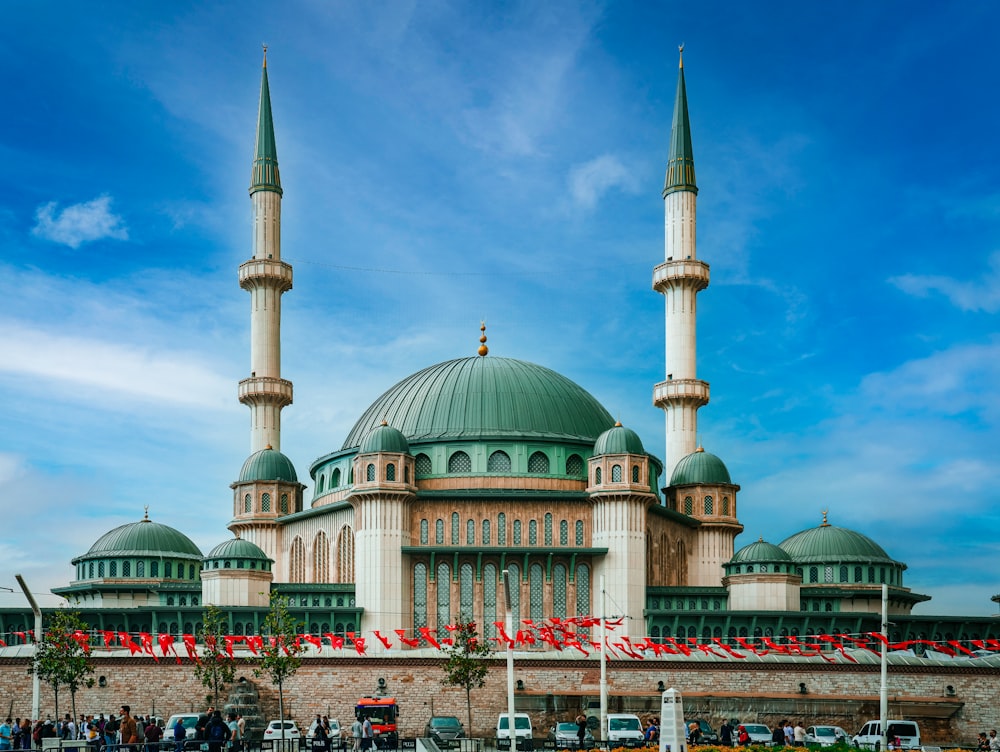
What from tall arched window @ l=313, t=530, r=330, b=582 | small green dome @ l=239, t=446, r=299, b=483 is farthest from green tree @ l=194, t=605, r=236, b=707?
small green dome @ l=239, t=446, r=299, b=483

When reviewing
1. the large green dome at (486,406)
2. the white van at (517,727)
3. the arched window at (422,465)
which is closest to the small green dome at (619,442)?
the large green dome at (486,406)

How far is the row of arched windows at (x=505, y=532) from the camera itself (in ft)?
247

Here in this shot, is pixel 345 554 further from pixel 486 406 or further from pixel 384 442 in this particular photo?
pixel 486 406

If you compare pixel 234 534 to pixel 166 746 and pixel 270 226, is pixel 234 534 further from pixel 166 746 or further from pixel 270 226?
pixel 166 746

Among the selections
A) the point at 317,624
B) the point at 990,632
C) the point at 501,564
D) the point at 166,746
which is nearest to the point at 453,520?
the point at 501,564

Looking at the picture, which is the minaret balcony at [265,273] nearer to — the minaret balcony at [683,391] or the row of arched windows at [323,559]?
the row of arched windows at [323,559]

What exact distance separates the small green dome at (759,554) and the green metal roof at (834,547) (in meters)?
14.6

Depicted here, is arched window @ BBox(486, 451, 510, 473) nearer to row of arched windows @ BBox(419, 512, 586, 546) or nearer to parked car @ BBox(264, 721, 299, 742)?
row of arched windows @ BBox(419, 512, 586, 546)

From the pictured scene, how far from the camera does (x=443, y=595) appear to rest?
74250mm

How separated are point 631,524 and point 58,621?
29305 millimetres

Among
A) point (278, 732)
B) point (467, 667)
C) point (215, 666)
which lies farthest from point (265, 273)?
point (278, 732)

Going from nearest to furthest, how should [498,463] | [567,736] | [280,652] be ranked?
[567,736]
[280,652]
[498,463]

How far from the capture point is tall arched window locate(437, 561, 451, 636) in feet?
242

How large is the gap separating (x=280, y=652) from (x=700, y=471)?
2972 cm
